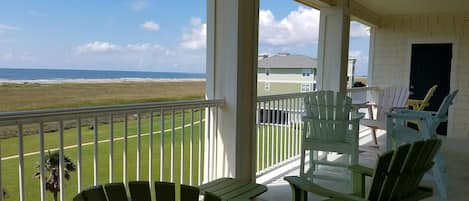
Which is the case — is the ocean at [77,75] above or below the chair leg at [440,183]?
above

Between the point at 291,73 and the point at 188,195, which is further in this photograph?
the point at 291,73

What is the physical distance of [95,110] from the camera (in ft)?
7.11

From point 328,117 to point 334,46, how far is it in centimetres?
194

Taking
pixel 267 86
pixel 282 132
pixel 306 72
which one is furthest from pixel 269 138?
pixel 306 72

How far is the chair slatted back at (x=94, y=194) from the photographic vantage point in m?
1.37

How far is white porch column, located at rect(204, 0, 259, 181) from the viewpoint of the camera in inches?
120

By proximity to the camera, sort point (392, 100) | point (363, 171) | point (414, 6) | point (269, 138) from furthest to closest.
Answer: point (414, 6) < point (392, 100) < point (269, 138) < point (363, 171)

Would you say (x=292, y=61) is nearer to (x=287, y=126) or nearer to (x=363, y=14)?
(x=363, y=14)

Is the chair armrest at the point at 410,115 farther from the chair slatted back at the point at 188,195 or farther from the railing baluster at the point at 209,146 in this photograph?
the chair slatted back at the point at 188,195

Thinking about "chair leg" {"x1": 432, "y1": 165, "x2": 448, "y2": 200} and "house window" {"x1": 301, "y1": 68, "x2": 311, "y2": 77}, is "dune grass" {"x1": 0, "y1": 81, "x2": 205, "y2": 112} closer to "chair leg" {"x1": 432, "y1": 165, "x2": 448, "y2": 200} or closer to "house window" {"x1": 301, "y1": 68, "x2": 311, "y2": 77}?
"chair leg" {"x1": 432, "y1": 165, "x2": 448, "y2": 200}

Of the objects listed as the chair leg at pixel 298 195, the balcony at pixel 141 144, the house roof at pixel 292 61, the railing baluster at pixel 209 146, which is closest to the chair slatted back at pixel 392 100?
the balcony at pixel 141 144

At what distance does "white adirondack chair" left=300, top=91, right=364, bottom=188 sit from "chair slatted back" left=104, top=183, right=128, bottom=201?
2.35m

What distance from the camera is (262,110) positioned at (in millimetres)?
4047

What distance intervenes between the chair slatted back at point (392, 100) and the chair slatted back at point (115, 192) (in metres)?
5.03
